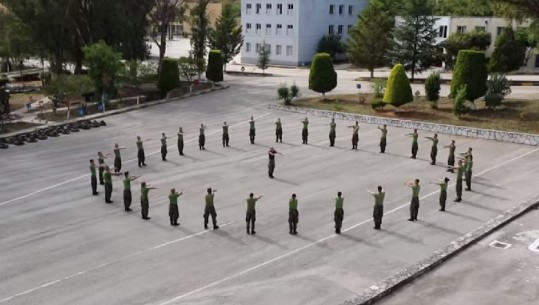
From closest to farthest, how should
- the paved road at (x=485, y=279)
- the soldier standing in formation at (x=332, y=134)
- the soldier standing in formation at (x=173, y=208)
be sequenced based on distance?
the paved road at (x=485, y=279), the soldier standing in formation at (x=173, y=208), the soldier standing in formation at (x=332, y=134)

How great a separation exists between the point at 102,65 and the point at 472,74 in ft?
73.4

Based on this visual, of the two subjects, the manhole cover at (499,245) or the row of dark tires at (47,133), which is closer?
the manhole cover at (499,245)

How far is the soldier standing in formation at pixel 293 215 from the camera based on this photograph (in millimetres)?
15305

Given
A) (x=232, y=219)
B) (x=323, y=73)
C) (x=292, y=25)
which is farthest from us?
(x=292, y=25)

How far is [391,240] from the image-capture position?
49.6 feet

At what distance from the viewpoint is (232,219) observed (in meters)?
16.8

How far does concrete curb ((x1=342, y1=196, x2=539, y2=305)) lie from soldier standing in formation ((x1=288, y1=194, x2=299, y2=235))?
3.74m

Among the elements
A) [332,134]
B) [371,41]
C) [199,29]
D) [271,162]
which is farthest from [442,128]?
[199,29]

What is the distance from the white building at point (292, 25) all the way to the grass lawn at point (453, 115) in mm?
30527

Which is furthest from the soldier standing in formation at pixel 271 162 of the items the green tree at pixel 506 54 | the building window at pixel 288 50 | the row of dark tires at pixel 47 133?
the building window at pixel 288 50

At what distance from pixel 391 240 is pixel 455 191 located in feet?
17.2

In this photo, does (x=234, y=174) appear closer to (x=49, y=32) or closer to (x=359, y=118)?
(x=359, y=118)

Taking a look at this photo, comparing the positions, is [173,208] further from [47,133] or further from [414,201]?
[47,133]

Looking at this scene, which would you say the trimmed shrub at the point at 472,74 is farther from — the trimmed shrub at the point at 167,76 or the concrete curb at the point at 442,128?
the trimmed shrub at the point at 167,76
